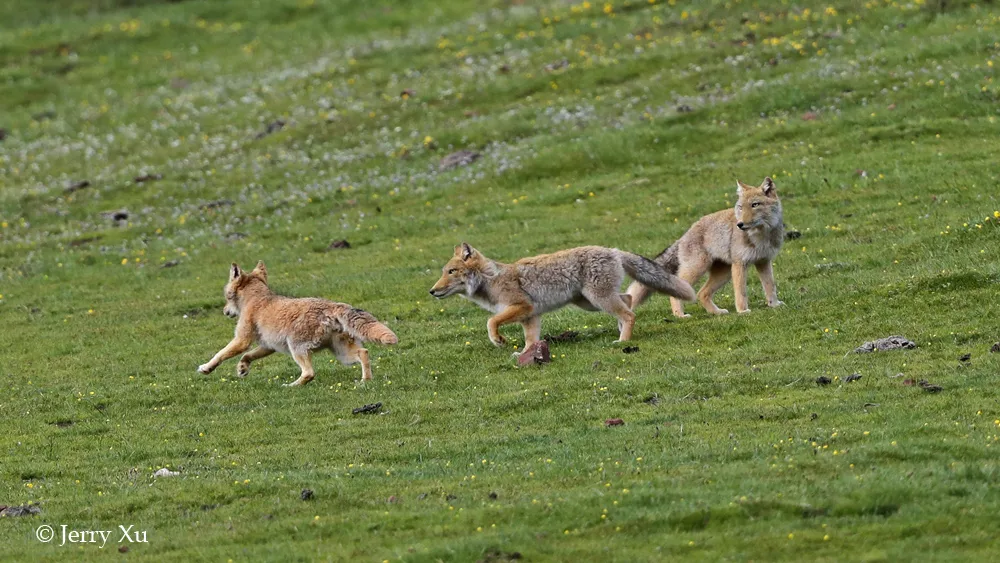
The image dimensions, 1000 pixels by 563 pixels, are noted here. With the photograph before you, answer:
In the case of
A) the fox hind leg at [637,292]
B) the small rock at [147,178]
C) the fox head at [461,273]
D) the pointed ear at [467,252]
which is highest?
the small rock at [147,178]

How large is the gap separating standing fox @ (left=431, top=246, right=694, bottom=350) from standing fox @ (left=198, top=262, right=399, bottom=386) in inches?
69.5

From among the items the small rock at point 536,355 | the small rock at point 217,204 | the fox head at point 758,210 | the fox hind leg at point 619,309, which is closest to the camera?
the small rock at point 536,355

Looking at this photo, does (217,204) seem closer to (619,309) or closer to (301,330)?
(301,330)

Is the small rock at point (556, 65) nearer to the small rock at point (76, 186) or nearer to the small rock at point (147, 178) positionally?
the small rock at point (147, 178)

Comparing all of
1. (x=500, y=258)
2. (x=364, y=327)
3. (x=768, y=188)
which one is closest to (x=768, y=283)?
(x=768, y=188)

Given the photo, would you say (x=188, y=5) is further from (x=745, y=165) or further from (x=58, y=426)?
(x=58, y=426)

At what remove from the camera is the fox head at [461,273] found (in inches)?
827

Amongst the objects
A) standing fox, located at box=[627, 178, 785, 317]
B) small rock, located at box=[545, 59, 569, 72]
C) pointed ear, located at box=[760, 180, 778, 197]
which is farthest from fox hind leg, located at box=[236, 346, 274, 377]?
small rock, located at box=[545, 59, 569, 72]

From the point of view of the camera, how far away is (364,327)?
19.3m

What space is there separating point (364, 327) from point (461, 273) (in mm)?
2353

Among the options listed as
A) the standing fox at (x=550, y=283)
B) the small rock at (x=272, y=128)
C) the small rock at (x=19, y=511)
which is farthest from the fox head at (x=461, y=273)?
the small rock at (x=272, y=128)

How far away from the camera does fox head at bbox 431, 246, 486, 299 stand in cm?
2100

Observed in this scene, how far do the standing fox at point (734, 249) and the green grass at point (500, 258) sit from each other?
2.05 feet

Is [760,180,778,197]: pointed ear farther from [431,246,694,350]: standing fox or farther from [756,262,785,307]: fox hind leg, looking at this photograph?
[431,246,694,350]: standing fox
